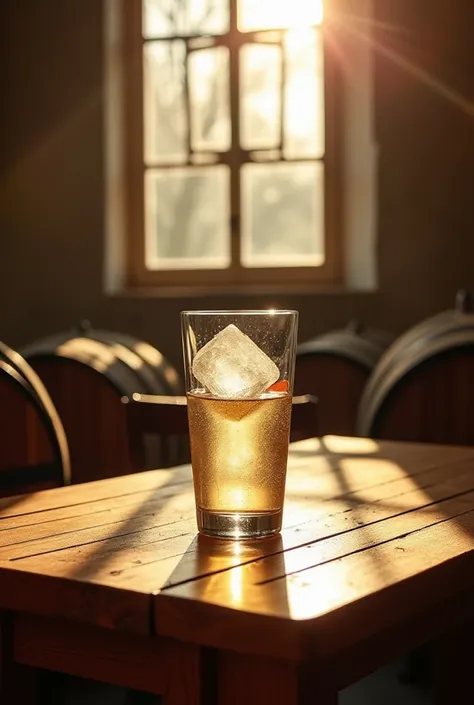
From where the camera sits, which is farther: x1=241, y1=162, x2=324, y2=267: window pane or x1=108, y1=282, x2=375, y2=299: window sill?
x1=241, y1=162, x2=324, y2=267: window pane

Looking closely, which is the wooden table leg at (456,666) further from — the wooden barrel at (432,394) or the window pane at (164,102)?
the window pane at (164,102)

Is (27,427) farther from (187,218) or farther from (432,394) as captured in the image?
(187,218)

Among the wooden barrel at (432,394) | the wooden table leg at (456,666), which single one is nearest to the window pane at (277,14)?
the wooden barrel at (432,394)

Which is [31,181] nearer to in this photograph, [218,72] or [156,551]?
[218,72]

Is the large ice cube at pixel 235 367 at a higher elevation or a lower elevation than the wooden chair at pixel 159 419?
higher

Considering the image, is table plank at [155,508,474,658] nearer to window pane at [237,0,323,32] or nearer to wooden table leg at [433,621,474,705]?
wooden table leg at [433,621,474,705]

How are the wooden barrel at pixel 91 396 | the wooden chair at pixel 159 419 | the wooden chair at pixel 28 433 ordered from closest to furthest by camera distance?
the wooden chair at pixel 159 419
the wooden chair at pixel 28 433
the wooden barrel at pixel 91 396

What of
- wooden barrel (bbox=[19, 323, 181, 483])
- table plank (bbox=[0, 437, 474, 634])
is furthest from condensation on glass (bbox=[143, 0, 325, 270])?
table plank (bbox=[0, 437, 474, 634])
